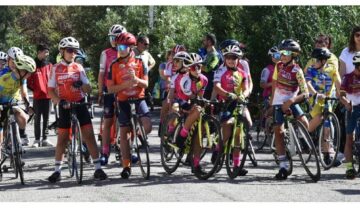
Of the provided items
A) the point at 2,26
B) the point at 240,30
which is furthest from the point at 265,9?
the point at 2,26

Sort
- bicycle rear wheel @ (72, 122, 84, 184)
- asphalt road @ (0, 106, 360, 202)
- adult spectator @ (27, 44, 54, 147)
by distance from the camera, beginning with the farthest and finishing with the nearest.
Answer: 1. adult spectator @ (27, 44, 54, 147)
2. bicycle rear wheel @ (72, 122, 84, 184)
3. asphalt road @ (0, 106, 360, 202)

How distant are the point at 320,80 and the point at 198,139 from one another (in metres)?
2.61

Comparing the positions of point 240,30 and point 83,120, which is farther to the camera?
point 240,30

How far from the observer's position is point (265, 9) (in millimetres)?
23891

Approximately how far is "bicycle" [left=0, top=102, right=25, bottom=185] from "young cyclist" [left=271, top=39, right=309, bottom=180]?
3.28m

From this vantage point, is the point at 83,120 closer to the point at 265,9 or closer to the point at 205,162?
the point at 205,162

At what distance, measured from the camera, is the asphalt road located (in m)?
10.9

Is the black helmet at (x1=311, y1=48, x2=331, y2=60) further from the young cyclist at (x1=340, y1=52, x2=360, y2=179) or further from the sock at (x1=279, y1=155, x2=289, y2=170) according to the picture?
the sock at (x1=279, y1=155, x2=289, y2=170)

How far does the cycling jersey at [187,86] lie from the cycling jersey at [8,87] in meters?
2.10

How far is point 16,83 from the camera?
13.6 metres

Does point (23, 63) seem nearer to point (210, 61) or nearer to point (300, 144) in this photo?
point (300, 144)

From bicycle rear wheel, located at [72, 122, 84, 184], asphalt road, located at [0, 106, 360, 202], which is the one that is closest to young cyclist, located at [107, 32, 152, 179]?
asphalt road, located at [0, 106, 360, 202]

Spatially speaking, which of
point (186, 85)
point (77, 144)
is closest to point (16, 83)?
point (77, 144)

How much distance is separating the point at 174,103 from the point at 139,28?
874 inches
